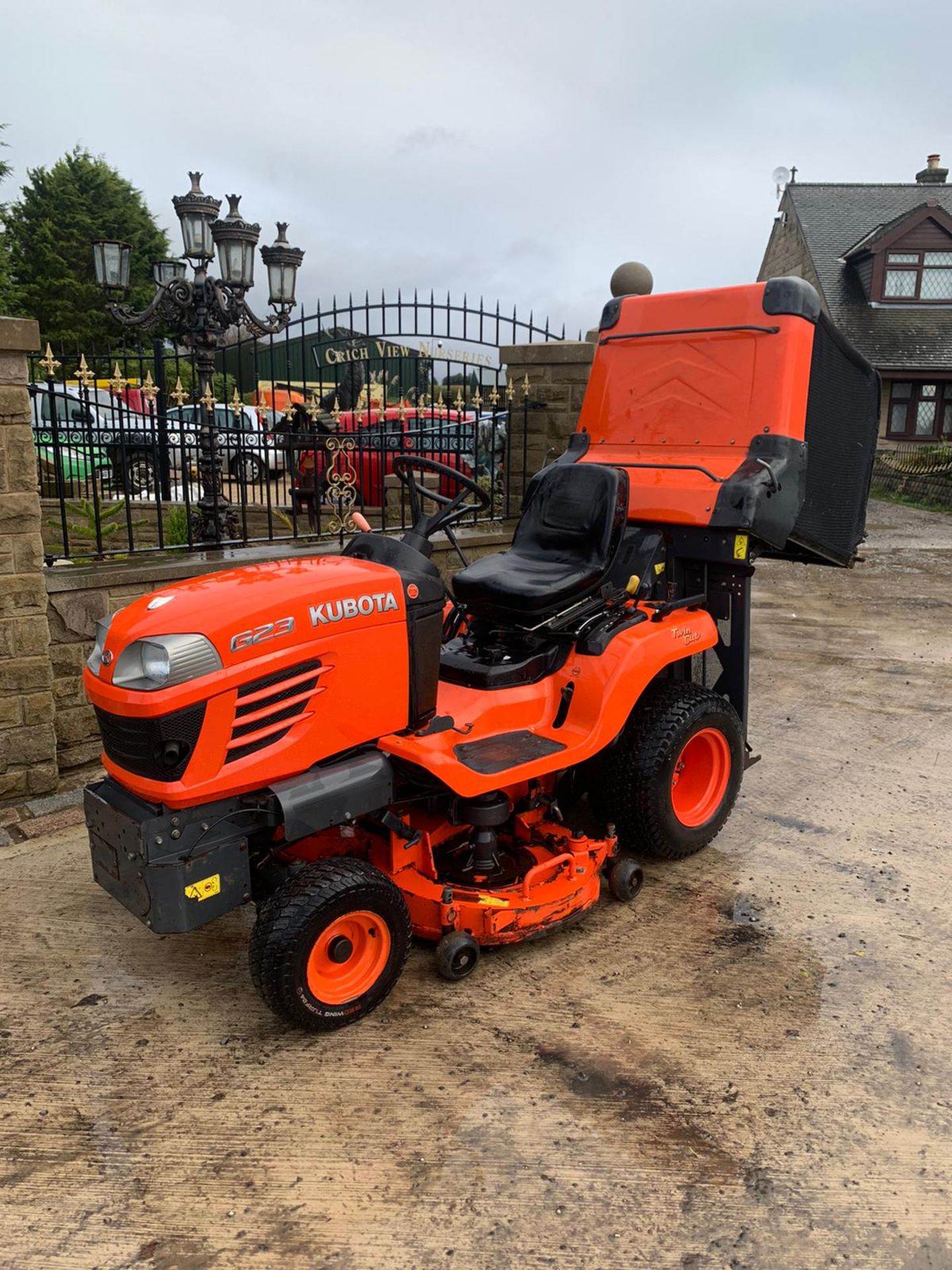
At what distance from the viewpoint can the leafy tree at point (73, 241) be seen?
3378 cm

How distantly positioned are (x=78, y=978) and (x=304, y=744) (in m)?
1.16

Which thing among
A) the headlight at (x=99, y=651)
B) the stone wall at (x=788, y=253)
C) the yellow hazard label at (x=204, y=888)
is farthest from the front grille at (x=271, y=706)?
the stone wall at (x=788, y=253)

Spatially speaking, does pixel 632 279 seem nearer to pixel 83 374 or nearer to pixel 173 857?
pixel 83 374

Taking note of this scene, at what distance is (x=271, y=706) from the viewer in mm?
2670

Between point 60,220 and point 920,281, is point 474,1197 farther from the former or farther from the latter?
point 60,220

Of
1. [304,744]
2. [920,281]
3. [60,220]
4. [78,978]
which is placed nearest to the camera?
[304,744]

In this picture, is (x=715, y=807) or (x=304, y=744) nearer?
(x=304, y=744)

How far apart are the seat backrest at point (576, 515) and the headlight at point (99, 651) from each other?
1720mm

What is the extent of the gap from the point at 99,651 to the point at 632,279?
457 centimetres

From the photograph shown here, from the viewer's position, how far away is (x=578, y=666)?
11.5 feet

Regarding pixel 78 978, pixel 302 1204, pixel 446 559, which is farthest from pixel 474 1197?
pixel 446 559

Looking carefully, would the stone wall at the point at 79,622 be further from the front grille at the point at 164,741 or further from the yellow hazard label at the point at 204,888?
the yellow hazard label at the point at 204,888

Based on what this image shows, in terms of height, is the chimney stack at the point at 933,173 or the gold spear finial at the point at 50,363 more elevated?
the chimney stack at the point at 933,173

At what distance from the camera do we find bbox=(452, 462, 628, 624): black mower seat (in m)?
3.46
